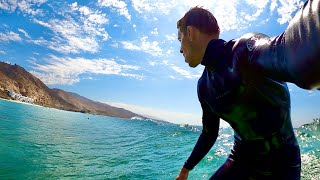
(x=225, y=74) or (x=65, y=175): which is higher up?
(x=225, y=74)

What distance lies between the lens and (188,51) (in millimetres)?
2596

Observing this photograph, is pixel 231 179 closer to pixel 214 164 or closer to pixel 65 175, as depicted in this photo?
pixel 65 175

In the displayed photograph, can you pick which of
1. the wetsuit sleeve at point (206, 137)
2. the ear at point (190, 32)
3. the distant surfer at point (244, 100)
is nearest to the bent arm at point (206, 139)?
the wetsuit sleeve at point (206, 137)

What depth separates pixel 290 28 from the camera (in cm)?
92

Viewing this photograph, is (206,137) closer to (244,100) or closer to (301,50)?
(244,100)

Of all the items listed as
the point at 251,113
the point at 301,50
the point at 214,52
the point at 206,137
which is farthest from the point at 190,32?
the point at 301,50

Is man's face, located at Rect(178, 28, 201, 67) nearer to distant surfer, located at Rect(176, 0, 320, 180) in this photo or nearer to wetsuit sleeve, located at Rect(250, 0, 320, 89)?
distant surfer, located at Rect(176, 0, 320, 180)

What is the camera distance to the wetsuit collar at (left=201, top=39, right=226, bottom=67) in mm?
2139

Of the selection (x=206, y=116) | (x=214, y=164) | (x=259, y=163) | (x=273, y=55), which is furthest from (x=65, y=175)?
(x=273, y=55)

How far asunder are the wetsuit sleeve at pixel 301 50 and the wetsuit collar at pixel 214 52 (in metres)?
1.05

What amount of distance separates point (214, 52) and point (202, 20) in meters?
0.47

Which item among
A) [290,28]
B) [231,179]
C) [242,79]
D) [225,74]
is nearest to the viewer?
[290,28]

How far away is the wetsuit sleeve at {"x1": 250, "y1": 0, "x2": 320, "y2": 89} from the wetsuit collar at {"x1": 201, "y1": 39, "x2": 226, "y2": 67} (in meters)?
1.05

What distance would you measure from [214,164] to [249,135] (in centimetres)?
1156
